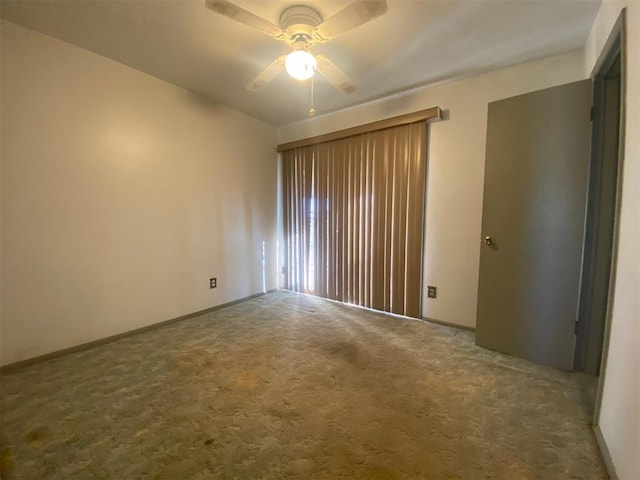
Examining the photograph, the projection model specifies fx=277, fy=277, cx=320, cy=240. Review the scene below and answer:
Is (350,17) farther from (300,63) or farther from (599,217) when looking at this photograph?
(599,217)

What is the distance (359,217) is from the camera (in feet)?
10.5

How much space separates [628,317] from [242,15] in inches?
87.5

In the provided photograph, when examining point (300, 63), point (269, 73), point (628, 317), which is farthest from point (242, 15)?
point (628, 317)

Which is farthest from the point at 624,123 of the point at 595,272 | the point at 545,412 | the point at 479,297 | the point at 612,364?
the point at 545,412

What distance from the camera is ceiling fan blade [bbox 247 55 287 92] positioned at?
177cm

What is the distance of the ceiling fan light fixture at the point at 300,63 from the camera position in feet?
5.30

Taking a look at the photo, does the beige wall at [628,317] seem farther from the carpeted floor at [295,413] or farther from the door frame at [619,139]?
the carpeted floor at [295,413]

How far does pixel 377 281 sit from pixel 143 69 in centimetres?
301

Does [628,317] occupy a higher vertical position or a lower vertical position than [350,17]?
lower

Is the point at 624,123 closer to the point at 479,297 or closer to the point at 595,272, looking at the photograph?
the point at 595,272

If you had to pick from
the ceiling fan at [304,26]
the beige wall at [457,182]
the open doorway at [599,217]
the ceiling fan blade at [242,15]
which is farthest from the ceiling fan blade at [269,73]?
the open doorway at [599,217]

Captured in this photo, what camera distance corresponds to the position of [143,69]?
2.43 m

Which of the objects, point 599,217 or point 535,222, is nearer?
point 599,217

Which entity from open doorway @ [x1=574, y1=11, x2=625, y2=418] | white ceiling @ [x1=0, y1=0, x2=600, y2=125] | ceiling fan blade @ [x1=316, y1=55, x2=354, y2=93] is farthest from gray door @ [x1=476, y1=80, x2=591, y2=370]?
ceiling fan blade @ [x1=316, y1=55, x2=354, y2=93]
